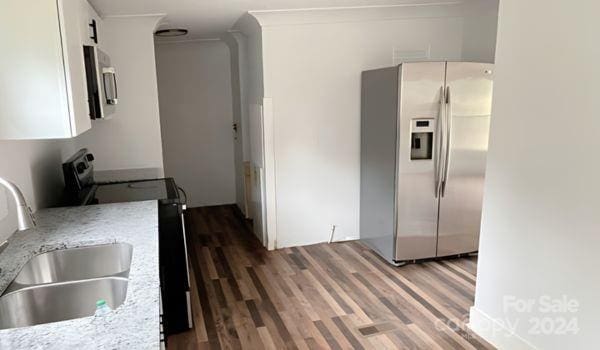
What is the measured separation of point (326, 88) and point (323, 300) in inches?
76.9

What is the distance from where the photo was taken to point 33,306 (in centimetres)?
158

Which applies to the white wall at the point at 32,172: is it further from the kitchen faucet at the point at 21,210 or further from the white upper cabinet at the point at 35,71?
the kitchen faucet at the point at 21,210

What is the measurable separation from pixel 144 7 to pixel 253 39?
1187 mm

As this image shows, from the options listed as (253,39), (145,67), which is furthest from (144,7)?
(253,39)

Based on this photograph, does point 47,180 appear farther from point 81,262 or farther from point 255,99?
point 255,99

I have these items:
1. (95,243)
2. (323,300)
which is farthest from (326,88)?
(95,243)

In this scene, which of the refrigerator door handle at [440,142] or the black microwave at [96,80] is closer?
the black microwave at [96,80]

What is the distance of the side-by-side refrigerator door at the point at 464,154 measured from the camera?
3492mm

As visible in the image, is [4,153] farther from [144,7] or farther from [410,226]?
[410,226]

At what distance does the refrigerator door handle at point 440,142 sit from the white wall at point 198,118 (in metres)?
3.03

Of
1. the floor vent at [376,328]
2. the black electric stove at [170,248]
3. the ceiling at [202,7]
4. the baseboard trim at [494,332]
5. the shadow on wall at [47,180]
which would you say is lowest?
the floor vent at [376,328]

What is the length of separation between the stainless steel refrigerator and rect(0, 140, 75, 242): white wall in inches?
100

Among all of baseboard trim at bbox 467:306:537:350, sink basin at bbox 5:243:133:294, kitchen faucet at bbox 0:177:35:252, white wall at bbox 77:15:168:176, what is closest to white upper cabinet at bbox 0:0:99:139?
kitchen faucet at bbox 0:177:35:252

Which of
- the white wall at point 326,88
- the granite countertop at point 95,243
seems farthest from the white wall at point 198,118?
the granite countertop at point 95,243
